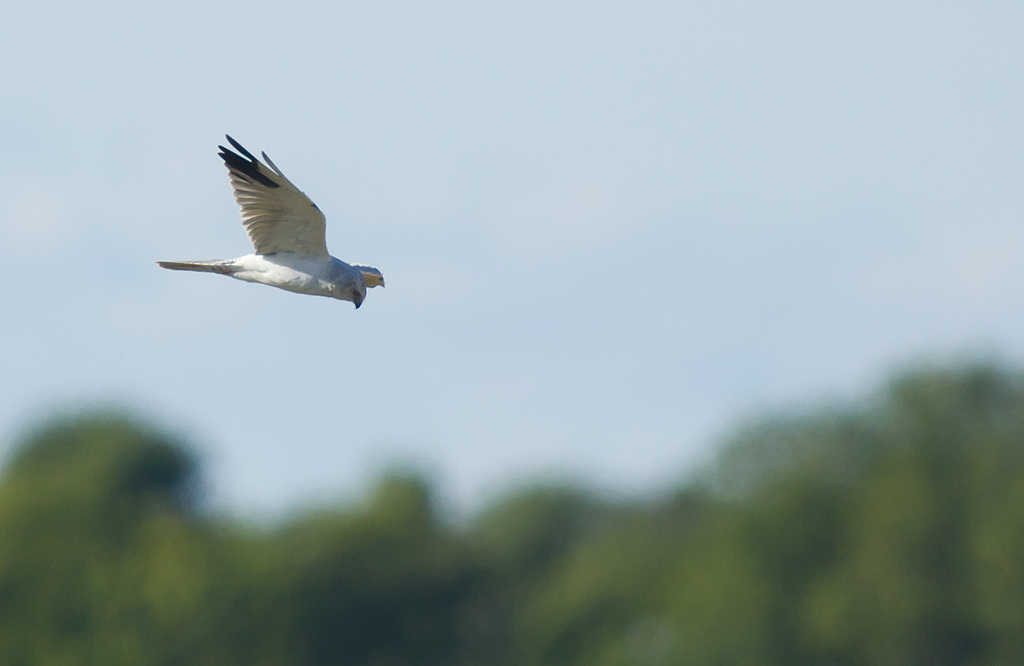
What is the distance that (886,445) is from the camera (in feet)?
171

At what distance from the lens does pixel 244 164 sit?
16.7 m

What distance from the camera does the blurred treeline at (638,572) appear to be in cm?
4753

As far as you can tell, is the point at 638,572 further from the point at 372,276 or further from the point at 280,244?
the point at 280,244

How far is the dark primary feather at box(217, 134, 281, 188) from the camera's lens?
16484mm

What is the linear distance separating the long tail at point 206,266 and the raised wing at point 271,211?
0.37 metres

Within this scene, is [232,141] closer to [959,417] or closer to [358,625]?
[358,625]

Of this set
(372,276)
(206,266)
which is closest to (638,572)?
(372,276)

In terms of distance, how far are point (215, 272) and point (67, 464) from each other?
52822mm

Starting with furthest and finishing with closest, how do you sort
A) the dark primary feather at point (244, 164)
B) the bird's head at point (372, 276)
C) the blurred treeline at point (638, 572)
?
the blurred treeline at point (638, 572)
the bird's head at point (372, 276)
the dark primary feather at point (244, 164)

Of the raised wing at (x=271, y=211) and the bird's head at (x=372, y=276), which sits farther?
the bird's head at (x=372, y=276)

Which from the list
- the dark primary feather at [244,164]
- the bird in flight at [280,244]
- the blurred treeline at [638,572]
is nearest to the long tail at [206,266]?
the bird in flight at [280,244]

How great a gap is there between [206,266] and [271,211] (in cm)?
98

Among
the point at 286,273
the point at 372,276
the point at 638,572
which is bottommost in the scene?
the point at 286,273

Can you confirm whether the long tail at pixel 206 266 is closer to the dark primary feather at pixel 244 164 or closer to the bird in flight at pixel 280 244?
the bird in flight at pixel 280 244
